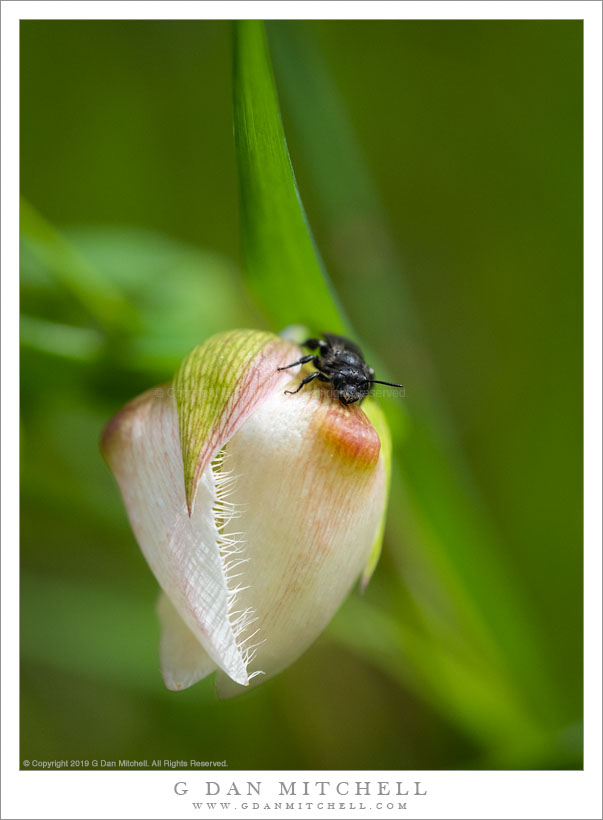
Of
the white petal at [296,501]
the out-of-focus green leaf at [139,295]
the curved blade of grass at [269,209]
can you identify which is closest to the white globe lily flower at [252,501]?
the white petal at [296,501]

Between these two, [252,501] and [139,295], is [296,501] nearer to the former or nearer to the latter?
[252,501]

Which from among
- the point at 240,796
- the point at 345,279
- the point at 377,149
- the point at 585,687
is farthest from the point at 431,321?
the point at 240,796

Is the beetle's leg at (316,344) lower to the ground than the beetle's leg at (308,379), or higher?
higher

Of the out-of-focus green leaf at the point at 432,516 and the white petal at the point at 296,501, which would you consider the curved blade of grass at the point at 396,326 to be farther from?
the white petal at the point at 296,501

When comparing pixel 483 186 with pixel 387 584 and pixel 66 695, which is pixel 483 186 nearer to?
pixel 387 584

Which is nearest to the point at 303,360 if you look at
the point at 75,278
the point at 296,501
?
the point at 296,501

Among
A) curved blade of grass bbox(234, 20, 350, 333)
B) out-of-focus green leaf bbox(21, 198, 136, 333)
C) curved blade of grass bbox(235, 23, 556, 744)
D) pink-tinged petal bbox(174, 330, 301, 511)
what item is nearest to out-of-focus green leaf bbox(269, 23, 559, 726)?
curved blade of grass bbox(235, 23, 556, 744)
